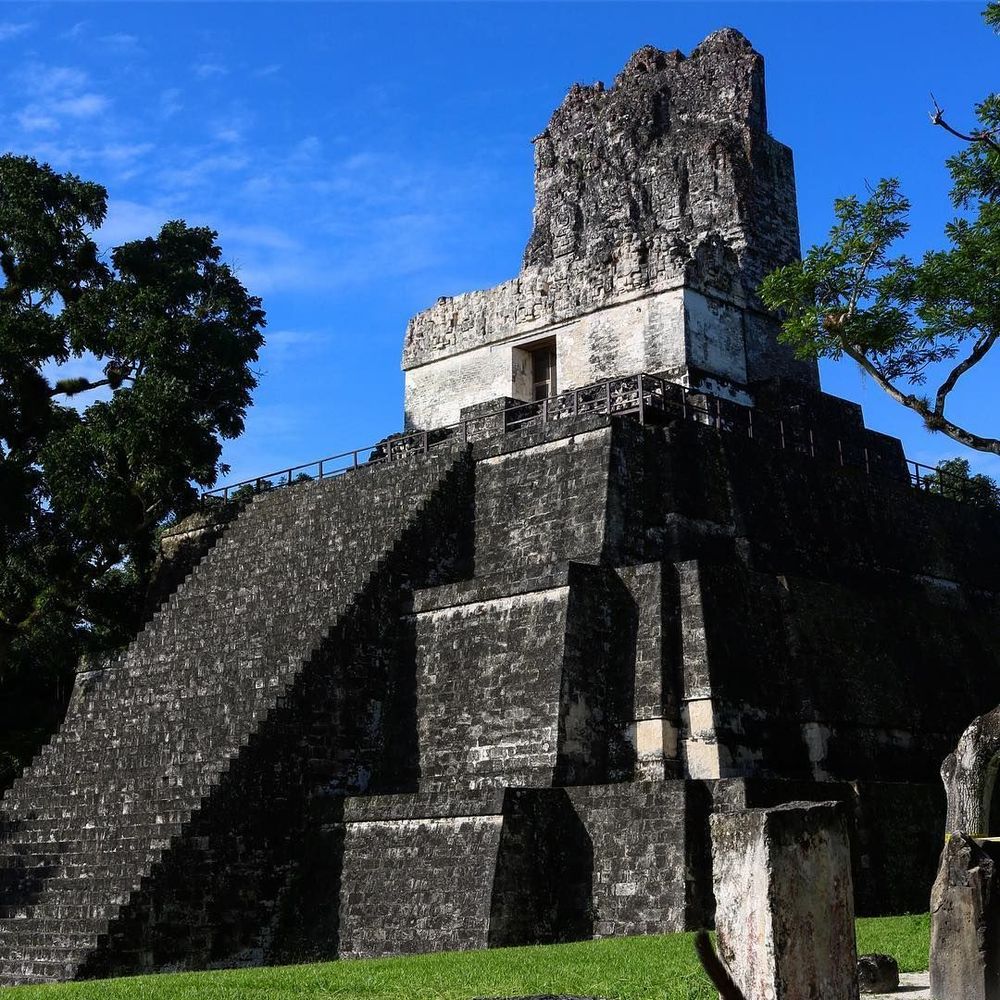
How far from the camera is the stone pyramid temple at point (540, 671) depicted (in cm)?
1227

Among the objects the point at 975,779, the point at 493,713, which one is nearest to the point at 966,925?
the point at 975,779

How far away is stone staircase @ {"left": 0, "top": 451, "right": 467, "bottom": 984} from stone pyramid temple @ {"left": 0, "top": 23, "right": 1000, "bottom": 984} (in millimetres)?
45

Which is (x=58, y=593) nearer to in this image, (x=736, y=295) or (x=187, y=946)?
(x=187, y=946)

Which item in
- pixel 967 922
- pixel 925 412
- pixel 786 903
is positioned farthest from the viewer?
pixel 925 412

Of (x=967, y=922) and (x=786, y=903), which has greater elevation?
(x=786, y=903)

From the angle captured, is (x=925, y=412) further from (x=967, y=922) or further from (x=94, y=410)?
(x=94, y=410)

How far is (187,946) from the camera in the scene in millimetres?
12227

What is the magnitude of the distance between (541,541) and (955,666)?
504 cm

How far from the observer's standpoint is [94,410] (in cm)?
1916

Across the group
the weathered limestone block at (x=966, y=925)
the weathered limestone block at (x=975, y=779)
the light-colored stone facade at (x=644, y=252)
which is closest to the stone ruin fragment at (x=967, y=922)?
the weathered limestone block at (x=966, y=925)

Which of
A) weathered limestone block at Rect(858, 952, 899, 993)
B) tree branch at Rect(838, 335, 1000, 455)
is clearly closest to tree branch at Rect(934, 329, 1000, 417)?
tree branch at Rect(838, 335, 1000, 455)

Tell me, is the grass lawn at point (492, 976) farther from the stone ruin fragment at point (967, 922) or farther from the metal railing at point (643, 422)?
the metal railing at point (643, 422)

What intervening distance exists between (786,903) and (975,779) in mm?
3328

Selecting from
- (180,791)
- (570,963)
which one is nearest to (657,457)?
(180,791)
